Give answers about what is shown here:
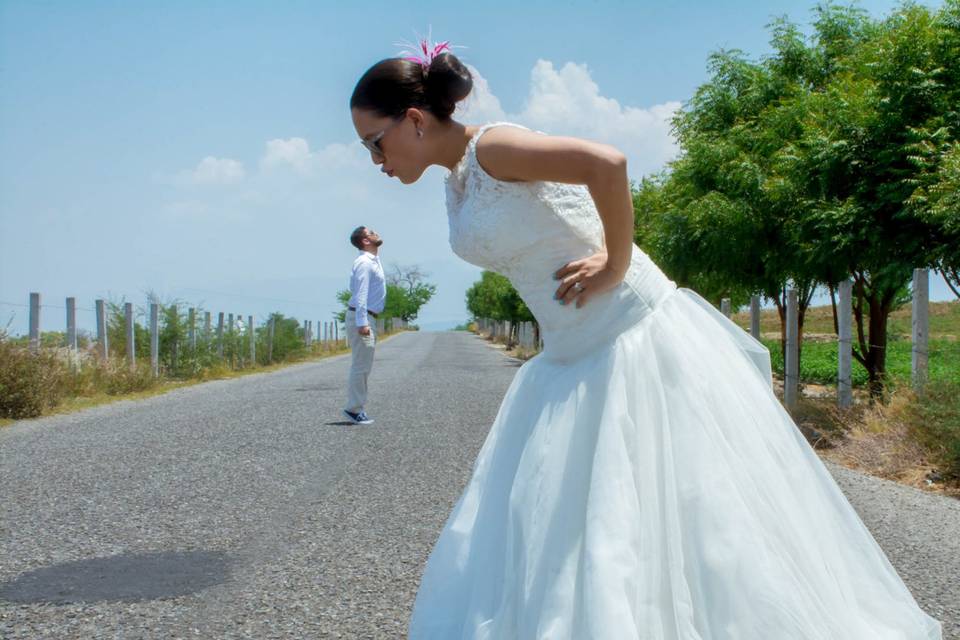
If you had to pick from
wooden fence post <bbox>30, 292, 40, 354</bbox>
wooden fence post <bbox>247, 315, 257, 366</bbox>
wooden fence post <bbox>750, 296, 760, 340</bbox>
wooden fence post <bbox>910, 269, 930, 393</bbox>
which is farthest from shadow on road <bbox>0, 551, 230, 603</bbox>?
wooden fence post <bbox>247, 315, 257, 366</bbox>

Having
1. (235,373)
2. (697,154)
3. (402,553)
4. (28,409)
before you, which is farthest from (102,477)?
(235,373)

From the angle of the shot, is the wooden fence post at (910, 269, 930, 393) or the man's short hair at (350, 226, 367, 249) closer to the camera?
the wooden fence post at (910, 269, 930, 393)

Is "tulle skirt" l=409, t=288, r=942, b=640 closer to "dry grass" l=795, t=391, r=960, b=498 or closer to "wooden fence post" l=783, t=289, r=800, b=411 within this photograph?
"dry grass" l=795, t=391, r=960, b=498

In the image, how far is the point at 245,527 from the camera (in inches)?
209

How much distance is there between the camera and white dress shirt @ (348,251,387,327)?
33.3ft

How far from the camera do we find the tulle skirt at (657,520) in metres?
1.94

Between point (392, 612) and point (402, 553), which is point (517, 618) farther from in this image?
point (402, 553)

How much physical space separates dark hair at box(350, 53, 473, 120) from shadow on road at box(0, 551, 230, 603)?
2.56 metres

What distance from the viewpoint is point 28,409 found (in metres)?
12.1

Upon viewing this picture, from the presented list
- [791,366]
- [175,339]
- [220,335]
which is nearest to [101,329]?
[175,339]

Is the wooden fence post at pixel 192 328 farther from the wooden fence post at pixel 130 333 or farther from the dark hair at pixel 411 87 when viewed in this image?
the dark hair at pixel 411 87

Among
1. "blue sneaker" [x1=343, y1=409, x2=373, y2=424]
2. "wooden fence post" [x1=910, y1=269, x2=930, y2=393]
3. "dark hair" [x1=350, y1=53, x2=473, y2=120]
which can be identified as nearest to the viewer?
→ "dark hair" [x1=350, y1=53, x2=473, y2=120]

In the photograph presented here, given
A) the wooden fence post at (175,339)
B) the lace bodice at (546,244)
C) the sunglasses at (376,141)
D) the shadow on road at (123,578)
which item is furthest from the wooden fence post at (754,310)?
the wooden fence post at (175,339)

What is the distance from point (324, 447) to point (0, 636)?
544 centimetres
